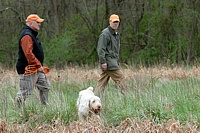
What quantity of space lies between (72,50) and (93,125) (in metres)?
15.4

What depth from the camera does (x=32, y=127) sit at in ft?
17.0

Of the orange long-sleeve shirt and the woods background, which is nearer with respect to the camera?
the orange long-sleeve shirt

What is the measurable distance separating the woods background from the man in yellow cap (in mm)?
10175

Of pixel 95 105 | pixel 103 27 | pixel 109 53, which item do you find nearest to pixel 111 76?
pixel 109 53

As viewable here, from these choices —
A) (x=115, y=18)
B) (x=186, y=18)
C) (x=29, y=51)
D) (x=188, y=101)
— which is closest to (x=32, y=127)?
(x=29, y=51)

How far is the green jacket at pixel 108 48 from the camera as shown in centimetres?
730

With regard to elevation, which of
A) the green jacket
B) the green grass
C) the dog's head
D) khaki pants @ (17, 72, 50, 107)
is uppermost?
the green jacket

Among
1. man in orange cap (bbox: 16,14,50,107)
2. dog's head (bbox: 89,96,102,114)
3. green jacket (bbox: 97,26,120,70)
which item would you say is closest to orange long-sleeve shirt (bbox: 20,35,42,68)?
man in orange cap (bbox: 16,14,50,107)

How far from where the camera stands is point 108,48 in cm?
745

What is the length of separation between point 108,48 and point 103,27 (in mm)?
11899

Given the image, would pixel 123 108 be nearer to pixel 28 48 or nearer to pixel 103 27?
pixel 28 48

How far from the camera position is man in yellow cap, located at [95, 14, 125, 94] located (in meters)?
7.28

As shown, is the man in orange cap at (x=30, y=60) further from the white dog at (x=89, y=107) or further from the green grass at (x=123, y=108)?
the white dog at (x=89, y=107)

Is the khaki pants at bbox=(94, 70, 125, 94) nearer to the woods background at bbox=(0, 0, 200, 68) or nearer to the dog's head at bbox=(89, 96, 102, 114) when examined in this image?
the dog's head at bbox=(89, 96, 102, 114)
